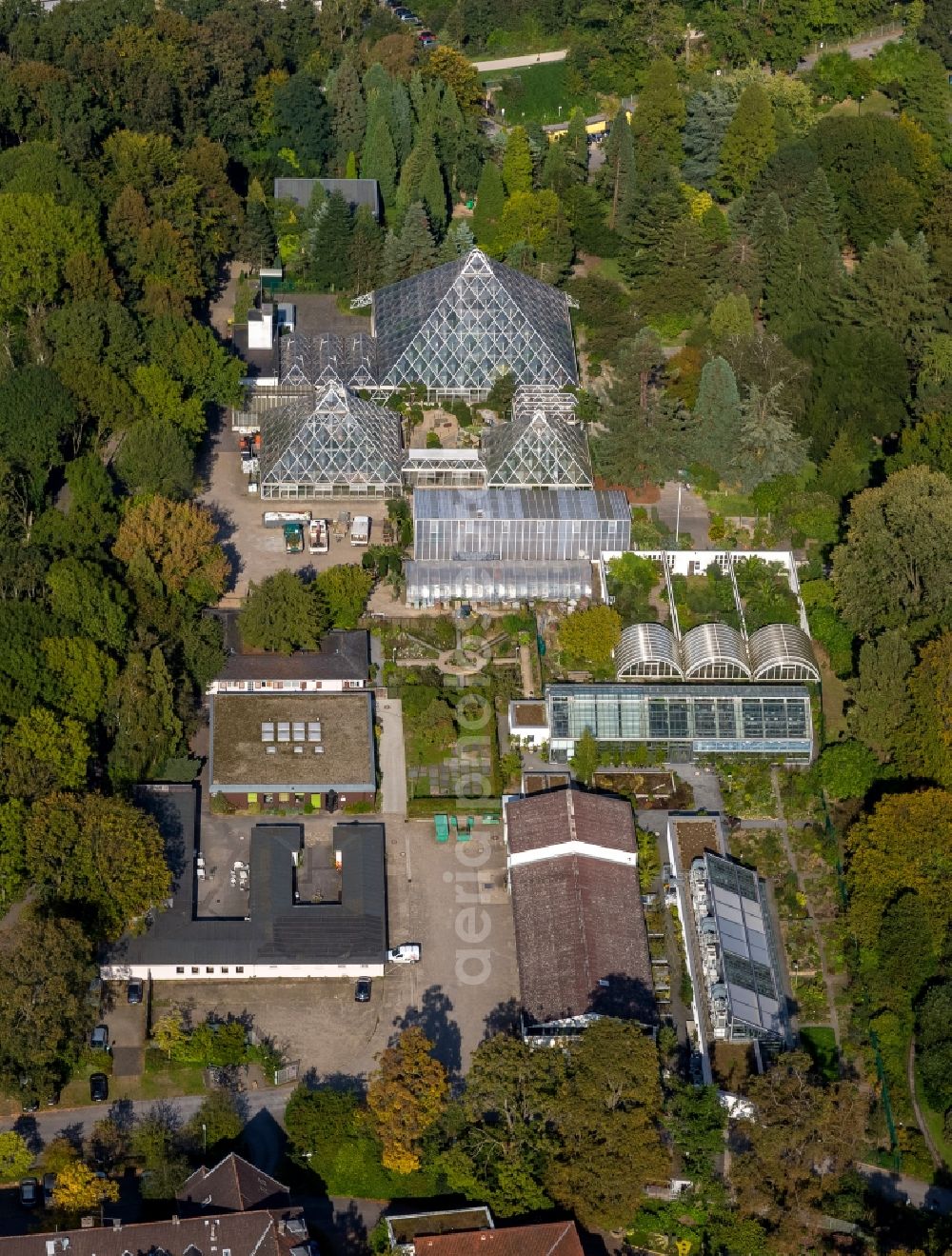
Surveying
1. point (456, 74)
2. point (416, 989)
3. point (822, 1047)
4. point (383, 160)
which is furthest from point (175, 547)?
point (456, 74)

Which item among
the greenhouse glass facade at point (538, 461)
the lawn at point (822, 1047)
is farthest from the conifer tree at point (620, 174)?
the lawn at point (822, 1047)

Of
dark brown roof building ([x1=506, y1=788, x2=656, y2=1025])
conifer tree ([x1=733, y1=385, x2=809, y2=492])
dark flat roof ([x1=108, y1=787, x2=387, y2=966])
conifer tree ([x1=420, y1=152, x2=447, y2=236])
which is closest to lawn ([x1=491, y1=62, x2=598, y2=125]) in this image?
conifer tree ([x1=420, y1=152, x2=447, y2=236])

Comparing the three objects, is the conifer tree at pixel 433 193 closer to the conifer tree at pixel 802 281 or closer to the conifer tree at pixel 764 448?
the conifer tree at pixel 802 281

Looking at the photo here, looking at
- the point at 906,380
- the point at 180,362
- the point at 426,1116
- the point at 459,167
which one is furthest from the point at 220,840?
the point at 459,167

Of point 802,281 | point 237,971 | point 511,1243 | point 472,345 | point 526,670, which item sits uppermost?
point 802,281

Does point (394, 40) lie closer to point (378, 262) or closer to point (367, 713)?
point (378, 262)

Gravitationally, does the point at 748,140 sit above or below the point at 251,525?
above

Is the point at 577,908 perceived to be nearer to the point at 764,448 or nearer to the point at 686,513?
the point at 686,513
